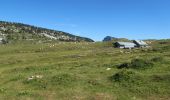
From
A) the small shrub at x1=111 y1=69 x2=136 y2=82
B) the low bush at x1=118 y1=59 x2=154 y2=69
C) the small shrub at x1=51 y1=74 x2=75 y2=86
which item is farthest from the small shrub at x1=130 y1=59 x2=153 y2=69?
the small shrub at x1=51 y1=74 x2=75 y2=86

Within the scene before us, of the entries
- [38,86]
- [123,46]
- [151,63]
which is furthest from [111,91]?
[123,46]

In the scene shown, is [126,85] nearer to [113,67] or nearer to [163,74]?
[163,74]

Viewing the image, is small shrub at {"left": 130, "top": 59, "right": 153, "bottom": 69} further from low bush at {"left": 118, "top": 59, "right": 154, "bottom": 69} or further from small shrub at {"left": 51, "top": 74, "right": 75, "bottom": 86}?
small shrub at {"left": 51, "top": 74, "right": 75, "bottom": 86}

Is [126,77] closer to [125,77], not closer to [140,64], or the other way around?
[125,77]

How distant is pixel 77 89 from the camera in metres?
30.8

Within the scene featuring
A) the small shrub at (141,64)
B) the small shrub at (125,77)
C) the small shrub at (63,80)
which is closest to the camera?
the small shrub at (125,77)

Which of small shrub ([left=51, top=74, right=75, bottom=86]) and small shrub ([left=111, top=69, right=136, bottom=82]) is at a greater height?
small shrub ([left=111, top=69, right=136, bottom=82])

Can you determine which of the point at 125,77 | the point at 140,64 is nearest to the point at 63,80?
the point at 125,77

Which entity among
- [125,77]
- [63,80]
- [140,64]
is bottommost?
[63,80]

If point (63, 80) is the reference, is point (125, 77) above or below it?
above

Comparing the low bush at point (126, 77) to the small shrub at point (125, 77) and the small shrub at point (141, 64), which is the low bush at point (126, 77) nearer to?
the small shrub at point (125, 77)

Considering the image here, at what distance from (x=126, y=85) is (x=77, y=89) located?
14.3ft

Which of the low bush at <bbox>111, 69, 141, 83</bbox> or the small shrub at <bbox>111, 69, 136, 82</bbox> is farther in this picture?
the small shrub at <bbox>111, 69, 136, 82</bbox>

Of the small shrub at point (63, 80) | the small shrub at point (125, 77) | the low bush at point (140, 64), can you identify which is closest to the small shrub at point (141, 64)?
the low bush at point (140, 64)
